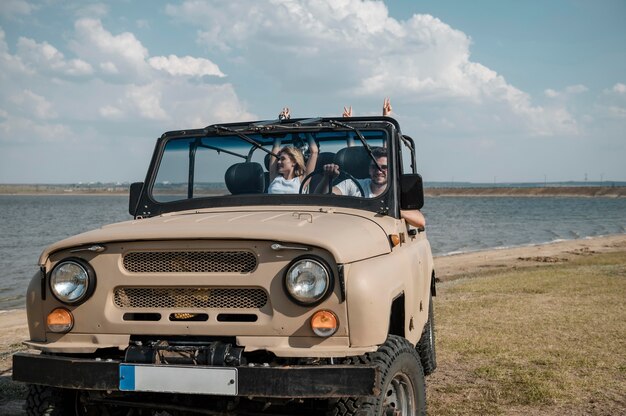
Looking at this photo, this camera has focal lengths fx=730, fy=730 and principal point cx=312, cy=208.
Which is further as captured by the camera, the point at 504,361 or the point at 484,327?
the point at 484,327

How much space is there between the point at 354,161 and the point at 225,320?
5.84 ft

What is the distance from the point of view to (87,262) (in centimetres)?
396

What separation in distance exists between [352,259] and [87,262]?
1.44 metres

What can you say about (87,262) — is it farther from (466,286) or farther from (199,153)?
(466,286)

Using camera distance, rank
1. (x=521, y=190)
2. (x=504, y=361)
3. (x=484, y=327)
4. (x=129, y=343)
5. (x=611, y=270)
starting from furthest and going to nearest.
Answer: (x=521, y=190) → (x=611, y=270) → (x=484, y=327) → (x=504, y=361) → (x=129, y=343)

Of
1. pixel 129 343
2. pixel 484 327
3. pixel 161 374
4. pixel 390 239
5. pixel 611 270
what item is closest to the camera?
pixel 161 374

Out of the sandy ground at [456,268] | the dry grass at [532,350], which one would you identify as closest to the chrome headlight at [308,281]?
the dry grass at [532,350]

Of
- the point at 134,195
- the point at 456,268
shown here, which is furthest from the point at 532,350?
the point at 456,268

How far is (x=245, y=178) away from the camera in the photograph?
5332mm

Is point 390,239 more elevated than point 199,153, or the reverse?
point 199,153

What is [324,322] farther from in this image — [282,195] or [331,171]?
[331,171]

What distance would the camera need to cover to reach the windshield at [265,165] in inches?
198

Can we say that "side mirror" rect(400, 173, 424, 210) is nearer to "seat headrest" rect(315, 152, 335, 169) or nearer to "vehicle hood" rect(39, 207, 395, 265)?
"vehicle hood" rect(39, 207, 395, 265)

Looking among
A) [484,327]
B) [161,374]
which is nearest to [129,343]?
[161,374]
